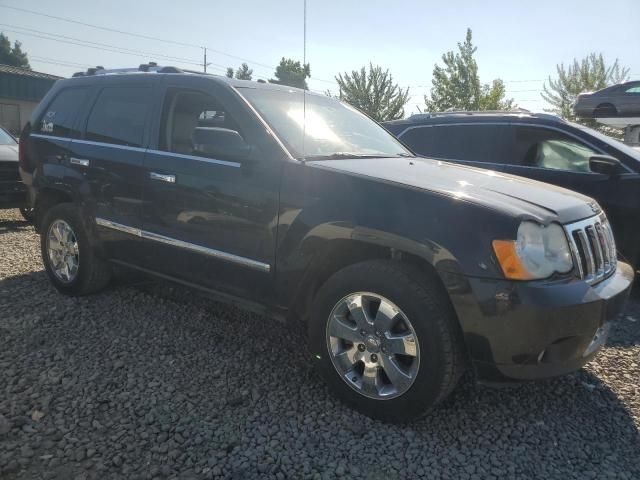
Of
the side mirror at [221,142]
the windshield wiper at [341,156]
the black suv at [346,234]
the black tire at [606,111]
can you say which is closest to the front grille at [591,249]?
the black suv at [346,234]

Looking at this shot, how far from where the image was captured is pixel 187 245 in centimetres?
343

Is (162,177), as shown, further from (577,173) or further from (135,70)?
(577,173)

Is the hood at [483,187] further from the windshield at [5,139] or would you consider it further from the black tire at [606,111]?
the black tire at [606,111]

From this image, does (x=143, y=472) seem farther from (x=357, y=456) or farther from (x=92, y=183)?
(x=92, y=183)

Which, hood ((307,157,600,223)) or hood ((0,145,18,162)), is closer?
hood ((307,157,600,223))

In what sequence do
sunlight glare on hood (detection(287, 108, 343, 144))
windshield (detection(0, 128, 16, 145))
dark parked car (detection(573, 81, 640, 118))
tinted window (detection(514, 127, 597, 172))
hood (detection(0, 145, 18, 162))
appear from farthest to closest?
dark parked car (detection(573, 81, 640, 118)) < windshield (detection(0, 128, 16, 145)) < hood (detection(0, 145, 18, 162)) < tinted window (detection(514, 127, 597, 172)) < sunlight glare on hood (detection(287, 108, 343, 144))

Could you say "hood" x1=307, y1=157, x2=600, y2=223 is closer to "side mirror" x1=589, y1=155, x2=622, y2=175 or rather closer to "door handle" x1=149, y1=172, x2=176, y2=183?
"door handle" x1=149, y1=172, x2=176, y2=183

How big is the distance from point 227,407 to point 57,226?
8.84ft

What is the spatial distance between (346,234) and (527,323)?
0.97 metres

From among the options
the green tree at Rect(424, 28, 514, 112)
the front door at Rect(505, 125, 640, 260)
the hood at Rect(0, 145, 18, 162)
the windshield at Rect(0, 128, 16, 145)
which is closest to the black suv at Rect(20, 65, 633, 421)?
the front door at Rect(505, 125, 640, 260)

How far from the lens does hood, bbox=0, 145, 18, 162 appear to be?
7.69 meters

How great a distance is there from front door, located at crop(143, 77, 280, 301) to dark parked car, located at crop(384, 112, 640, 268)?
10.7ft

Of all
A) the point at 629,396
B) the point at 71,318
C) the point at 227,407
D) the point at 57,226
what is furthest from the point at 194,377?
the point at 629,396

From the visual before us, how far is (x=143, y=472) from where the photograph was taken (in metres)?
2.24
